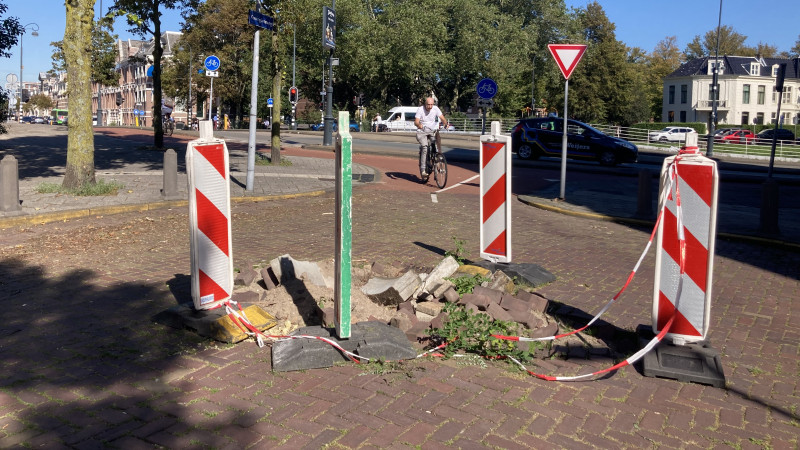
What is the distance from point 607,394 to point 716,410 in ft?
2.05

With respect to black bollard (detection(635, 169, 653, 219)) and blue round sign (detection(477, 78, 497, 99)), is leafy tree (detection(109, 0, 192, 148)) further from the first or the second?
black bollard (detection(635, 169, 653, 219))

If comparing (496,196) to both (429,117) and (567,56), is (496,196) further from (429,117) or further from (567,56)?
(429,117)

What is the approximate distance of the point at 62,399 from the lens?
3926 mm

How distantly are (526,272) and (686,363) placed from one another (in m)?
2.37

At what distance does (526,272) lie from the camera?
22.4 feet

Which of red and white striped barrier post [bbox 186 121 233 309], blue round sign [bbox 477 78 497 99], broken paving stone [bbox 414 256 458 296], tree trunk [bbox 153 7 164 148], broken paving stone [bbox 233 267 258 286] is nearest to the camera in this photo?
red and white striped barrier post [bbox 186 121 233 309]

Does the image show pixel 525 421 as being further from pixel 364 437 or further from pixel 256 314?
pixel 256 314

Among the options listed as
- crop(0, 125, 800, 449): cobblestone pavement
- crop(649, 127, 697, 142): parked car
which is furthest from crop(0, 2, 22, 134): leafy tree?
crop(649, 127, 697, 142): parked car

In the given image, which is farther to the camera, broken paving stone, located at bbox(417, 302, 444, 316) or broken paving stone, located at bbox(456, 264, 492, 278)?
broken paving stone, located at bbox(456, 264, 492, 278)

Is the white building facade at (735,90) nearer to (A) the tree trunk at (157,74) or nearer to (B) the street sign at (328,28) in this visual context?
(B) the street sign at (328,28)

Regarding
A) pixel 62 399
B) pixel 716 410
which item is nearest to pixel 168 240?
pixel 62 399

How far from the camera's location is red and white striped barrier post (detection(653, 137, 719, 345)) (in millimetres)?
4602

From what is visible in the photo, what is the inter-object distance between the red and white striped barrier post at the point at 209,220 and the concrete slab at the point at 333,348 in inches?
30.8

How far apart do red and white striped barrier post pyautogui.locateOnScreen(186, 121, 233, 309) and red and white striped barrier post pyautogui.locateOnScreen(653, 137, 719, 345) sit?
3.17 metres
